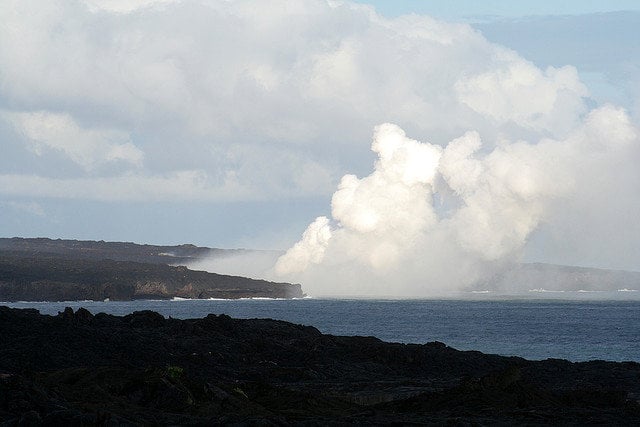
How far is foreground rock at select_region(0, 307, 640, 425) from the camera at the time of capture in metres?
40.0

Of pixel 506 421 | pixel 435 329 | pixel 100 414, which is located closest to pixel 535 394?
pixel 506 421

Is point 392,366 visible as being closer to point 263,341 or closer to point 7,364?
point 263,341

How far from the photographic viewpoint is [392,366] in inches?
3137

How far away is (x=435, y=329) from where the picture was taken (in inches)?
6009

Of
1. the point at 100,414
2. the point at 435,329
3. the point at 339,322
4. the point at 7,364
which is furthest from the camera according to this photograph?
the point at 339,322

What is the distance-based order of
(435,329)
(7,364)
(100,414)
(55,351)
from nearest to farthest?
(100,414), (7,364), (55,351), (435,329)

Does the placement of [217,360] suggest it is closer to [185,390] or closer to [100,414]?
[185,390]

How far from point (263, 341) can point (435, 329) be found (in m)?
71.9

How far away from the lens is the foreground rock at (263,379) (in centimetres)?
4000

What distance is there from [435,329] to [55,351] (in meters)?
94.6

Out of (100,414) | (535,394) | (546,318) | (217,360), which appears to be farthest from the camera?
(546,318)

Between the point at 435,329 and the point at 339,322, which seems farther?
→ the point at 339,322

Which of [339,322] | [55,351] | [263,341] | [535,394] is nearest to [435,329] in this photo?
[339,322]

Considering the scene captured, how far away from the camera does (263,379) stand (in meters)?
67.6
